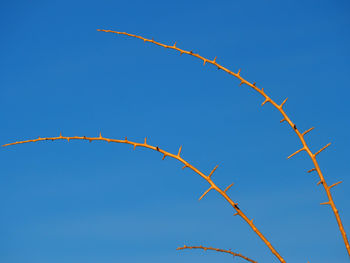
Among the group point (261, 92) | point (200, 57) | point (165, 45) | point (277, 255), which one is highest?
point (165, 45)

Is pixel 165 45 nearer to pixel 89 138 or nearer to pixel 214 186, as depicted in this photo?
pixel 89 138

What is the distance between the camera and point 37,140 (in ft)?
10.4

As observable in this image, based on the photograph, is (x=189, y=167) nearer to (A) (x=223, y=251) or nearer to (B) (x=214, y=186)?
(B) (x=214, y=186)

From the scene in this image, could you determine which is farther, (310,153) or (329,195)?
(310,153)

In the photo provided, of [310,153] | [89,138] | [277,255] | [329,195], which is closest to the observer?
[277,255]

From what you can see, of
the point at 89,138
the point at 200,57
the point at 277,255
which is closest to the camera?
the point at 277,255

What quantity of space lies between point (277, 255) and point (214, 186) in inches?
22.3

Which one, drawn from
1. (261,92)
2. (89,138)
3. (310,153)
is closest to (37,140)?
(89,138)

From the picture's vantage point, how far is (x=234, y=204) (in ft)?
8.38

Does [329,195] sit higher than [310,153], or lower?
lower

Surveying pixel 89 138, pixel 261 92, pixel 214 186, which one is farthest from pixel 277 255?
pixel 89 138

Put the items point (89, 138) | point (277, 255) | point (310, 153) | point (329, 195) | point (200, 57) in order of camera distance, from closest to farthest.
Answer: point (277, 255) → point (329, 195) → point (310, 153) → point (89, 138) → point (200, 57)

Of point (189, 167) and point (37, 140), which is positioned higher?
point (37, 140)

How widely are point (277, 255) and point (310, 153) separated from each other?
0.77m
